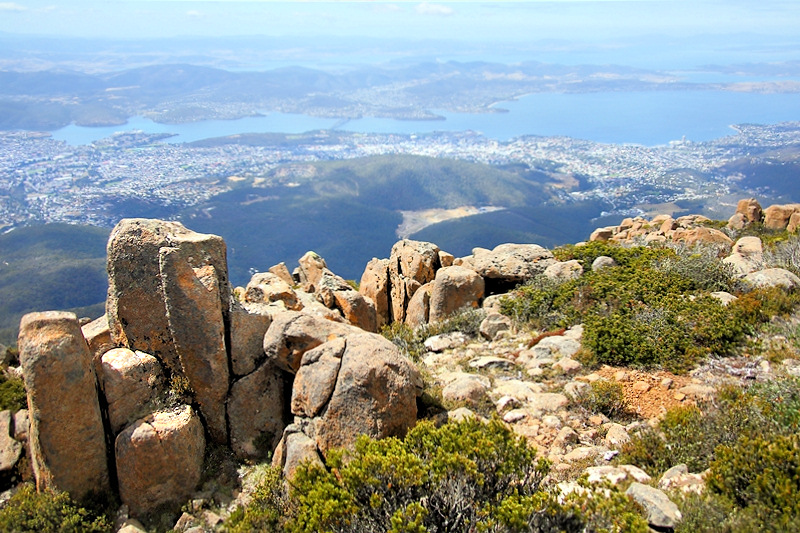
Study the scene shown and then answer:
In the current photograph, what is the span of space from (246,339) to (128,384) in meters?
2.10

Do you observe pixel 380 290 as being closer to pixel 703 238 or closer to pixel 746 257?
pixel 746 257

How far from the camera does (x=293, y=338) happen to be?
364 inches

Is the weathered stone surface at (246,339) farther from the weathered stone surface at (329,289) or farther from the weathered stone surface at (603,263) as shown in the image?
the weathered stone surface at (603,263)

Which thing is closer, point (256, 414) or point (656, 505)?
point (656, 505)

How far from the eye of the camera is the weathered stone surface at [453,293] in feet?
56.1

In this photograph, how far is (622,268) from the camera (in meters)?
16.2

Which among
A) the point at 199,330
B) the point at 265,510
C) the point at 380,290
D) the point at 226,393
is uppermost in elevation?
the point at 199,330

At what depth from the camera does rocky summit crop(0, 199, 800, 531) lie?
765 centimetres

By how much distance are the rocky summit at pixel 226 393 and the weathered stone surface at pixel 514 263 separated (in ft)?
21.0

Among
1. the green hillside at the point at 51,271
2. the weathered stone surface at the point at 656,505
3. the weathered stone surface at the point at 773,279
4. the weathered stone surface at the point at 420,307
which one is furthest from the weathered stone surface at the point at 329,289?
the green hillside at the point at 51,271

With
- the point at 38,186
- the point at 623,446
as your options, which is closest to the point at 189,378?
the point at 623,446

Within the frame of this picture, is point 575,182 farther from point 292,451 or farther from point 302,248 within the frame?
Result: point 292,451

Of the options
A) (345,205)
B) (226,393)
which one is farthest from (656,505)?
(345,205)

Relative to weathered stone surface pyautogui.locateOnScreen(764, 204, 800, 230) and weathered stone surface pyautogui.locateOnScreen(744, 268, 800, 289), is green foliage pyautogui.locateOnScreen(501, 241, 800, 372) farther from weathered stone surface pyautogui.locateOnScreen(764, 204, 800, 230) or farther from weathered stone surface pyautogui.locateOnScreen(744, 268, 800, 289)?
weathered stone surface pyautogui.locateOnScreen(764, 204, 800, 230)
